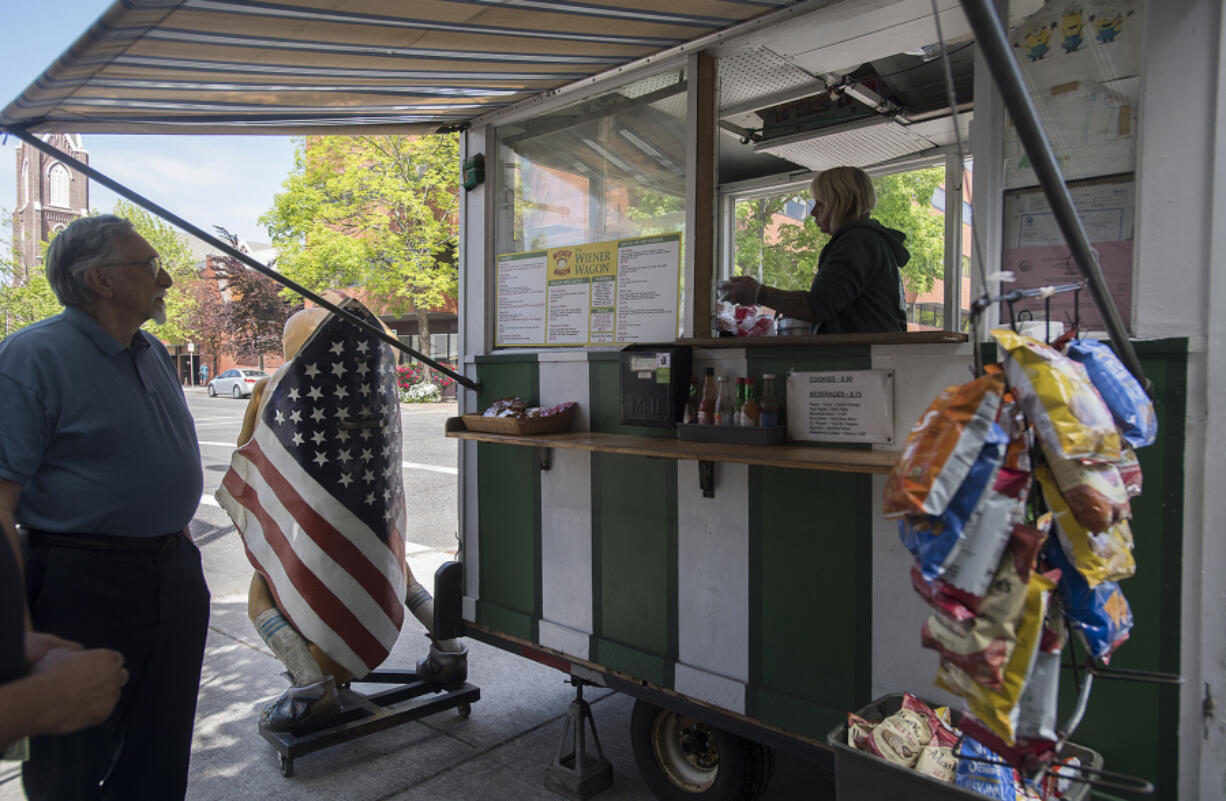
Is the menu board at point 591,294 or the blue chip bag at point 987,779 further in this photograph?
the menu board at point 591,294

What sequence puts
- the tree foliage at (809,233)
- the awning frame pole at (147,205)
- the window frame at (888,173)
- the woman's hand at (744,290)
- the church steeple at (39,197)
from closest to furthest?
the awning frame pole at (147,205) < the woman's hand at (744,290) < the window frame at (888,173) < the tree foliage at (809,233) < the church steeple at (39,197)

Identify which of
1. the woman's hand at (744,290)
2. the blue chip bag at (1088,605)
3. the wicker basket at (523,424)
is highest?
the woman's hand at (744,290)

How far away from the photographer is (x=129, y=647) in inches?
94.8

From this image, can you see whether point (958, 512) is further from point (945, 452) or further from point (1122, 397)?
point (1122, 397)

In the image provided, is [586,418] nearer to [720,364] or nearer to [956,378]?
[720,364]

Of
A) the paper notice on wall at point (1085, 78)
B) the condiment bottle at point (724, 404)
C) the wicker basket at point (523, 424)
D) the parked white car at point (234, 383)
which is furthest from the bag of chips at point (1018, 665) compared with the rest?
the parked white car at point (234, 383)

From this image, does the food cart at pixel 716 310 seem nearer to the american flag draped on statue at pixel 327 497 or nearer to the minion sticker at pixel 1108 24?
the minion sticker at pixel 1108 24

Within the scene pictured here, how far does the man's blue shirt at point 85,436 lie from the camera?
7.34 ft

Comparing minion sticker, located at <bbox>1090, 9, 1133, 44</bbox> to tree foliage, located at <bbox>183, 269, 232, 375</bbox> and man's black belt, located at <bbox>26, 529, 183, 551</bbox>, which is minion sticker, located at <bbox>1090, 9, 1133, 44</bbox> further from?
tree foliage, located at <bbox>183, 269, 232, 375</bbox>

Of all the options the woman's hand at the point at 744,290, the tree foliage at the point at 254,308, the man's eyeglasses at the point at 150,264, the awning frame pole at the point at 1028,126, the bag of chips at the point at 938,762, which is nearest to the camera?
the awning frame pole at the point at 1028,126

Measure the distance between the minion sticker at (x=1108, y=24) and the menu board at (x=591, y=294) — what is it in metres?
1.54

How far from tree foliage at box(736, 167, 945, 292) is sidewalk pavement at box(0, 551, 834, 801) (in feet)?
10.7

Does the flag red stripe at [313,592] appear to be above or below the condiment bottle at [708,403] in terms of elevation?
below

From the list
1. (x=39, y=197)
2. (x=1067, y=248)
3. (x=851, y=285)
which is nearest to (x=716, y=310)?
(x=851, y=285)
